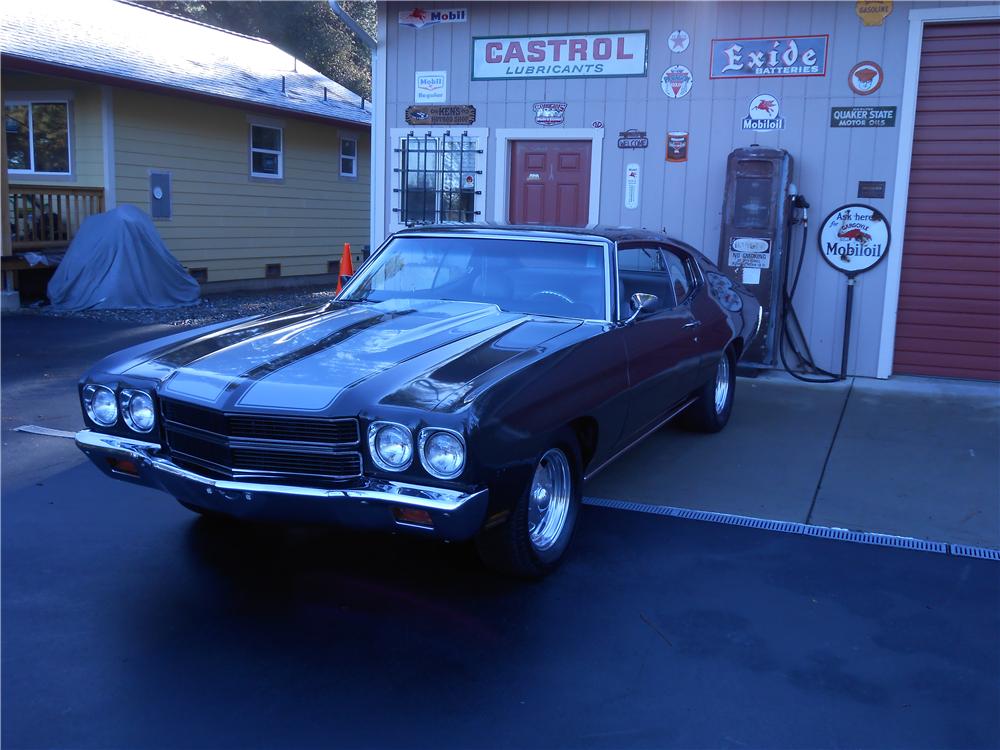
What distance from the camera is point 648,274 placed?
582cm

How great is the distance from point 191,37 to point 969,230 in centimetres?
1494

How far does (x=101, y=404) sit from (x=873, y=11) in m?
7.61

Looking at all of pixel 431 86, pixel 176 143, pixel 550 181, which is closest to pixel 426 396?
pixel 550 181

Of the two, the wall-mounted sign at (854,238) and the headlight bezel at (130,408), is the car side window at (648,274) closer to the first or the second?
the headlight bezel at (130,408)

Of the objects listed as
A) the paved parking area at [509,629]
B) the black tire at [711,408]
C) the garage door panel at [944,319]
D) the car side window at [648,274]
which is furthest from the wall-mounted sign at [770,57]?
the paved parking area at [509,629]

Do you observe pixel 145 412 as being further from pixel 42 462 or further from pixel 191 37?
pixel 191 37

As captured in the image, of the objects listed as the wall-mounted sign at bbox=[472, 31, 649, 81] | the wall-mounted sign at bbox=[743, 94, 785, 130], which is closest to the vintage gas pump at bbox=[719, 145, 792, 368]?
the wall-mounted sign at bbox=[743, 94, 785, 130]

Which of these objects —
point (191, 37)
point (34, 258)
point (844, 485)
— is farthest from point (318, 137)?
point (844, 485)

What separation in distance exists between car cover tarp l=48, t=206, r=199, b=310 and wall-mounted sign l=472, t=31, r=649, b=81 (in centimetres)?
597

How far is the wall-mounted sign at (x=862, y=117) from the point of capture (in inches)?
338

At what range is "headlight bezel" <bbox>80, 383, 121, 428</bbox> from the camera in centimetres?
400

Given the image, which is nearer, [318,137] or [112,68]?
[112,68]

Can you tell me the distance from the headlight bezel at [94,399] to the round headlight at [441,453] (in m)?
1.47

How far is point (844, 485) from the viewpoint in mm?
5648
